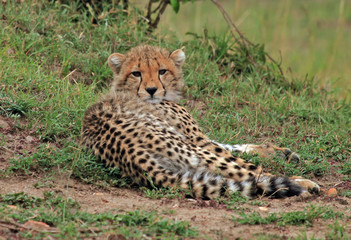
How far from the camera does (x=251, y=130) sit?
16.6 ft

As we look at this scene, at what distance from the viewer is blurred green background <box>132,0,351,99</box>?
750 centimetres

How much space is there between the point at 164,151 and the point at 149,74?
1.24 metres

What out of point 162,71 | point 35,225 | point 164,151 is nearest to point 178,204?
point 164,151

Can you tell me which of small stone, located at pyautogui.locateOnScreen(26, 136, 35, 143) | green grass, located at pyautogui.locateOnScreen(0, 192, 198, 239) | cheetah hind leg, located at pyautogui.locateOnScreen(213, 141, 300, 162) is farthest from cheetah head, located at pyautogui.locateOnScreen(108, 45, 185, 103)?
green grass, located at pyautogui.locateOnScreen(0, 192, 198, 239)

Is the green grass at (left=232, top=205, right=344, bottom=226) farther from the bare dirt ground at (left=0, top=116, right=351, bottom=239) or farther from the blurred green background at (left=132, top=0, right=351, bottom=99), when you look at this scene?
the blurred green background at (left=132, top=0, right=351, bottom=99)

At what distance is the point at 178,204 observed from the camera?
325 centimetres

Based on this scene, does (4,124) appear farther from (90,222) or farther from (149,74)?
(90,222)

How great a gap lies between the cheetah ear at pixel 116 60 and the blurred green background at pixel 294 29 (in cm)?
167

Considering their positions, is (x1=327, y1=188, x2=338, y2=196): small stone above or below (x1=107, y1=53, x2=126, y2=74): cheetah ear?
below

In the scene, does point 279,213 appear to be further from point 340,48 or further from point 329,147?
point 340,48

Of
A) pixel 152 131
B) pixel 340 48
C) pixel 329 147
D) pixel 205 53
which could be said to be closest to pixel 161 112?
pixel 152 131

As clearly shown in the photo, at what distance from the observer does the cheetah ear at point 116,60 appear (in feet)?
16.1

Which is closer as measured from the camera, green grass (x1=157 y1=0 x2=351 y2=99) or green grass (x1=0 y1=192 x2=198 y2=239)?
green grass (x1=0 y1=192 x2=198 y2=239)

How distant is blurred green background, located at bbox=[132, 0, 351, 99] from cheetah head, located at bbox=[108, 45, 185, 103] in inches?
65.6
